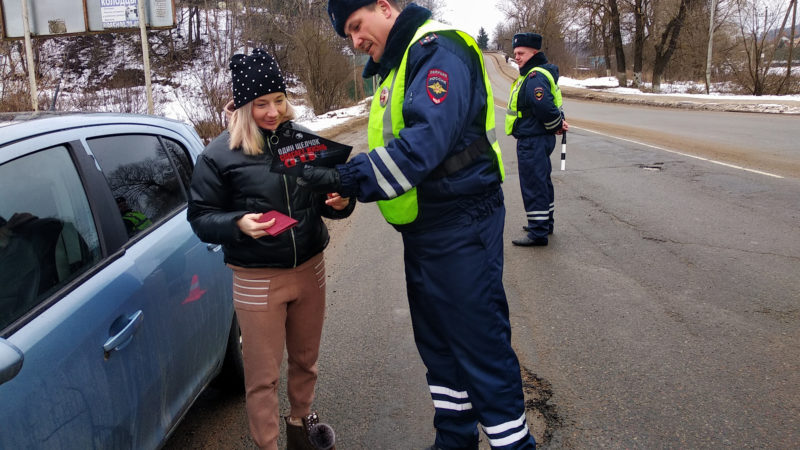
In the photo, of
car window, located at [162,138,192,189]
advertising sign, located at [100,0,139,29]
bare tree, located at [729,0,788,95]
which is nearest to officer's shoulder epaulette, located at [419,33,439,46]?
car window, located at [162,138,192,189]

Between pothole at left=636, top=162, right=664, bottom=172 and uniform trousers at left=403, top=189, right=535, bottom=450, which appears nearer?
uniform trousers at left=403, top=189, right=535, bottom=450

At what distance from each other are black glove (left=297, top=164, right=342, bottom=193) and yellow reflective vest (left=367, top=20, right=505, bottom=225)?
6.6 inches

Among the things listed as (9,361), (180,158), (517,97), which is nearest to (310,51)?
(517,97)

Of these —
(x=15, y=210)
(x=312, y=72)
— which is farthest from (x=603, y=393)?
(x=312, y=72)

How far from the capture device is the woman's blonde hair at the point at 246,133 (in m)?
2.45

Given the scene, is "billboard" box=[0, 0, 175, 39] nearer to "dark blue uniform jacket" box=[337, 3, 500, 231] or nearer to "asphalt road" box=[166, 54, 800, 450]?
"asphalt road" box=[166, 54, 800, 450]

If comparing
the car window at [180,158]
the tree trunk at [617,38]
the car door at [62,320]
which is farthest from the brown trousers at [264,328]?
the tree trunk at [617,38]

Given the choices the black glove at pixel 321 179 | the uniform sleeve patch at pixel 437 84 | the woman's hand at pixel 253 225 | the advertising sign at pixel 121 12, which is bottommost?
the woman's hand at pixel 253 225

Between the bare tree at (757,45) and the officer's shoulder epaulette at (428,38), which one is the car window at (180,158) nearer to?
the officer's shoulder epaulette at (428,38)

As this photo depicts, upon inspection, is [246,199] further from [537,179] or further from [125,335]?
[537,179]

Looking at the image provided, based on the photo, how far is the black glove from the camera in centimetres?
208

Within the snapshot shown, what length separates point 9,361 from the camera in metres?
1.55

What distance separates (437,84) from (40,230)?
145 centimetres

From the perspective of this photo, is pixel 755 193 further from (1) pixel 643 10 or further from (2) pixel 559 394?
(1) pixel 643 10
